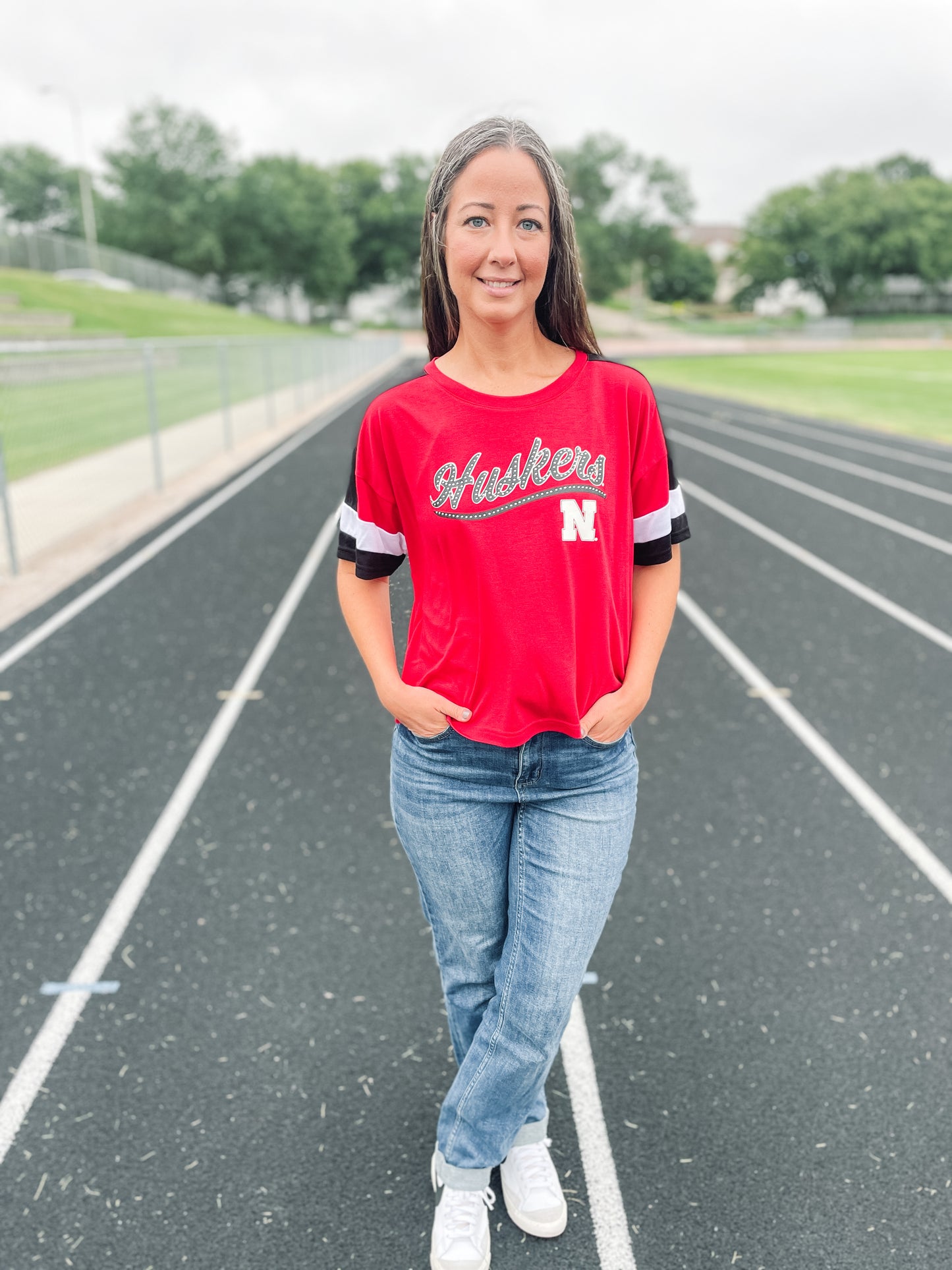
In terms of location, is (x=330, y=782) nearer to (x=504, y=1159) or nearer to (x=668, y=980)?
(x=668, y=980)

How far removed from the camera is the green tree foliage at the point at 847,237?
81.9 m

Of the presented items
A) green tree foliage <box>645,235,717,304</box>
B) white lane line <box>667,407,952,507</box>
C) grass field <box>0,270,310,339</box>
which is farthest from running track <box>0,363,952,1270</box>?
green tree foliage <box>645,235,717,304</box>

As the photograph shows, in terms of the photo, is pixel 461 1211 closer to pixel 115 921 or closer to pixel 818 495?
pixel 115 921

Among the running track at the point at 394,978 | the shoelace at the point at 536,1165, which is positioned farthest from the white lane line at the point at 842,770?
the shoelace at the point at 536,1165

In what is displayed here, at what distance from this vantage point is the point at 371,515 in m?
1.82

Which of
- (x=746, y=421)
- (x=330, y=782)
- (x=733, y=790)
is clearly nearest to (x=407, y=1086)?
(x=330, y=782)

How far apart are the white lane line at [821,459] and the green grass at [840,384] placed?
239 centimetres

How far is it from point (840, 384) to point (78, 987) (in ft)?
98.8

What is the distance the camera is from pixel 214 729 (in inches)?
191

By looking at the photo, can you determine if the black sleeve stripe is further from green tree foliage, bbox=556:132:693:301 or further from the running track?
green tree foliage, bbox=556:132:693:301

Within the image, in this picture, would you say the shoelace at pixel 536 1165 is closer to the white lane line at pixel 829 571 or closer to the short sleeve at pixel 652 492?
the short sleeve at pixel 652 492

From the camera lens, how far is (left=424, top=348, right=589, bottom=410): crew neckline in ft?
5.53

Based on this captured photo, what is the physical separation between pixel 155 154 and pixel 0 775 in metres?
72.9

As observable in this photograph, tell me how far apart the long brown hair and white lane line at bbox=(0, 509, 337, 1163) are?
2.17m
